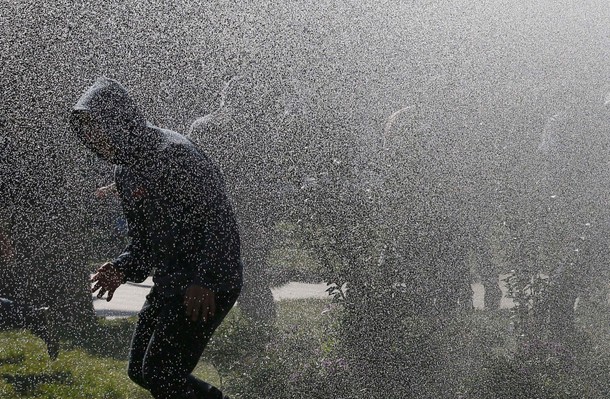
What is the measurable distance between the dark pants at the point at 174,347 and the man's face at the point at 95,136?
55cm

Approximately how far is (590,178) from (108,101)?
647 cm

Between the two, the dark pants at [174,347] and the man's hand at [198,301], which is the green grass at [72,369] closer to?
the dark pants at [174,347]

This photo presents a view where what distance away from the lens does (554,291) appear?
22.4ft

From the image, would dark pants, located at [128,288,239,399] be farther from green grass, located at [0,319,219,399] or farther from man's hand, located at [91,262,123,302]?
green grass, located at [0,319,219,399]

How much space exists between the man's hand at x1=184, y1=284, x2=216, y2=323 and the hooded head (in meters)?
0.51

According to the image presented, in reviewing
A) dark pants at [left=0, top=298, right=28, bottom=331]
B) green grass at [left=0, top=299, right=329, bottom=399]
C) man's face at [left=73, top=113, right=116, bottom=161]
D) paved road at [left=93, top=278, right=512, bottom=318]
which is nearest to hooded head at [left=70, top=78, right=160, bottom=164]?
man's face at [left=73, top=113, right=116, bottom=161]

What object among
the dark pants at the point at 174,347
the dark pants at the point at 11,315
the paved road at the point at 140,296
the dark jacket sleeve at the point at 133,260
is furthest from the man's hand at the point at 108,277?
the paved road at the point at 140,296

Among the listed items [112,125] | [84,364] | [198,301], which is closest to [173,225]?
[198,301]

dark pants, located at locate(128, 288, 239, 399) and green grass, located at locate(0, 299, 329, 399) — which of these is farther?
green grass, located at locate(0, 299, 329, 399)

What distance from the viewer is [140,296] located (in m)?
12.1

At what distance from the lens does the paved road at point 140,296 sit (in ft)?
35.1

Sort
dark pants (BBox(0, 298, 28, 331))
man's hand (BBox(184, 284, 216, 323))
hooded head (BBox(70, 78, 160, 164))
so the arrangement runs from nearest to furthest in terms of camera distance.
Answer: hooded head (BBox(70, 78, 160, 164)) → man's hand (BBox(184, 284, 216, 323)) → dark pants (BBox(0, 298, 28, 331))

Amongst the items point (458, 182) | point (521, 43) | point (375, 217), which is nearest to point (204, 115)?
point (458, 182)

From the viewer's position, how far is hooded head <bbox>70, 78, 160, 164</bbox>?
2699 millimetres
